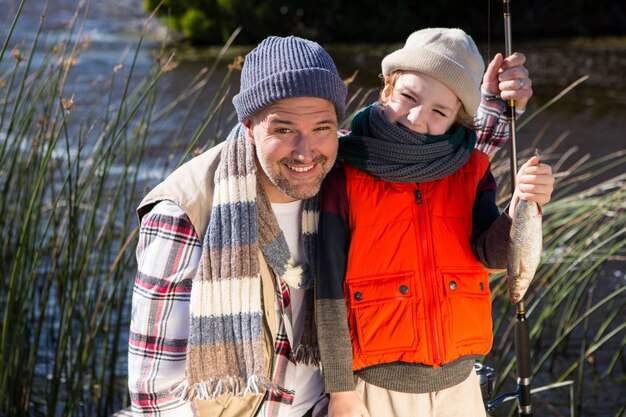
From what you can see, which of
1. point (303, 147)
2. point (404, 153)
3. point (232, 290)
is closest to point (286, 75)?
point (303, 147)

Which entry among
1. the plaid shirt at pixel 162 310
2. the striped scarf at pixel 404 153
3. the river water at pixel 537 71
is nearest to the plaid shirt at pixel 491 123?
the striped scarf at pixel 404 153

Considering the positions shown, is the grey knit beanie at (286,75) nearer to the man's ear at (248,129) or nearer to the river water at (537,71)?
the man's ear at (248,129)

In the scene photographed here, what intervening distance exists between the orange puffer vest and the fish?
108 mm

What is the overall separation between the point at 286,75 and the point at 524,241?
0.54m

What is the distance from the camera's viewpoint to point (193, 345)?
1.91 metres

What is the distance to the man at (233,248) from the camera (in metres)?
1.92

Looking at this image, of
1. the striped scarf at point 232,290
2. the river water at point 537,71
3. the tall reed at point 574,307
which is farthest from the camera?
the river water at point 537,71

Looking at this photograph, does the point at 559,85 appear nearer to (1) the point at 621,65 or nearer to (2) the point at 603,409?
(1) the point at 621,65

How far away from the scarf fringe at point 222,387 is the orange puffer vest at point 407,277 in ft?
0.70

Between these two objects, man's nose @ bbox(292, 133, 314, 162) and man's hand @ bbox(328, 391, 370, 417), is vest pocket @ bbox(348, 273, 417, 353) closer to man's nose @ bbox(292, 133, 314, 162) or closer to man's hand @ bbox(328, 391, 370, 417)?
man's hand @ bbox(328, 391, 370, 417)

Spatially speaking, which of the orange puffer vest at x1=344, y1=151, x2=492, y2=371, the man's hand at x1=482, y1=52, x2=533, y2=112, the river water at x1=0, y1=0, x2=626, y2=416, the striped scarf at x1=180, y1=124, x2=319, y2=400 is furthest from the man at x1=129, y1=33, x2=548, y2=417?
the river water at x1=0, y1=0, x2=626, y2=416

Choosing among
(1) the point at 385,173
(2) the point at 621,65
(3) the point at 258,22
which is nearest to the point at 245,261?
(1) the point at 385,173

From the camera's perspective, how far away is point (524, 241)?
194 cm

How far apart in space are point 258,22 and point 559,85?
4.12 meters
